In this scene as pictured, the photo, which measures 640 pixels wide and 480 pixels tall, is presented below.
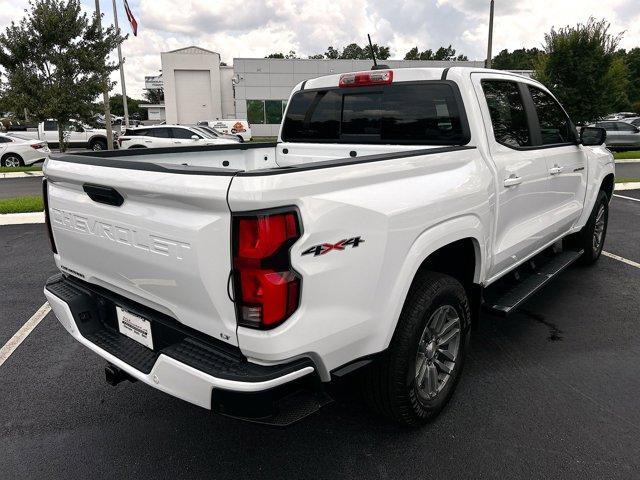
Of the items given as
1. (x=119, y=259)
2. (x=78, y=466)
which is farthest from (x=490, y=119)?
(x=78, y=466)

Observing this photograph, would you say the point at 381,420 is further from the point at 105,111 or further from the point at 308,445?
the point at 105,111

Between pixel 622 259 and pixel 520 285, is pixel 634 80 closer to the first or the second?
pixel 622 259

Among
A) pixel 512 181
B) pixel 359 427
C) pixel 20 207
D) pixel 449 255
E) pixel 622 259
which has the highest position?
pixel 512 181

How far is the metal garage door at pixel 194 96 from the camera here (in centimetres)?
4525

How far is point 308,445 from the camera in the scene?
104 inches

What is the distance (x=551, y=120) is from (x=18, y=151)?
18900 millimetres

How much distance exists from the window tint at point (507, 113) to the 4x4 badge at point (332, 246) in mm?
1676

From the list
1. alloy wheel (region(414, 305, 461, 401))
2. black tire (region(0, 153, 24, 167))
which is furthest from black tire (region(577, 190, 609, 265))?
black tire (region(0, 153, 24, 167))

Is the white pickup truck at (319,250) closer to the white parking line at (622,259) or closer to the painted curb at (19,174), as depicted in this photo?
the white parking line at (622,259)

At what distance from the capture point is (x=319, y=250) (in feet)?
6.30

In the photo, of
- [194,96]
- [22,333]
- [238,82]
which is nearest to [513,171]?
[22,333]

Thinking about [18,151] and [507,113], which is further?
[18,151]

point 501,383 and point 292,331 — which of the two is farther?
point 501,383

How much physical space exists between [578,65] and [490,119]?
1829cm
